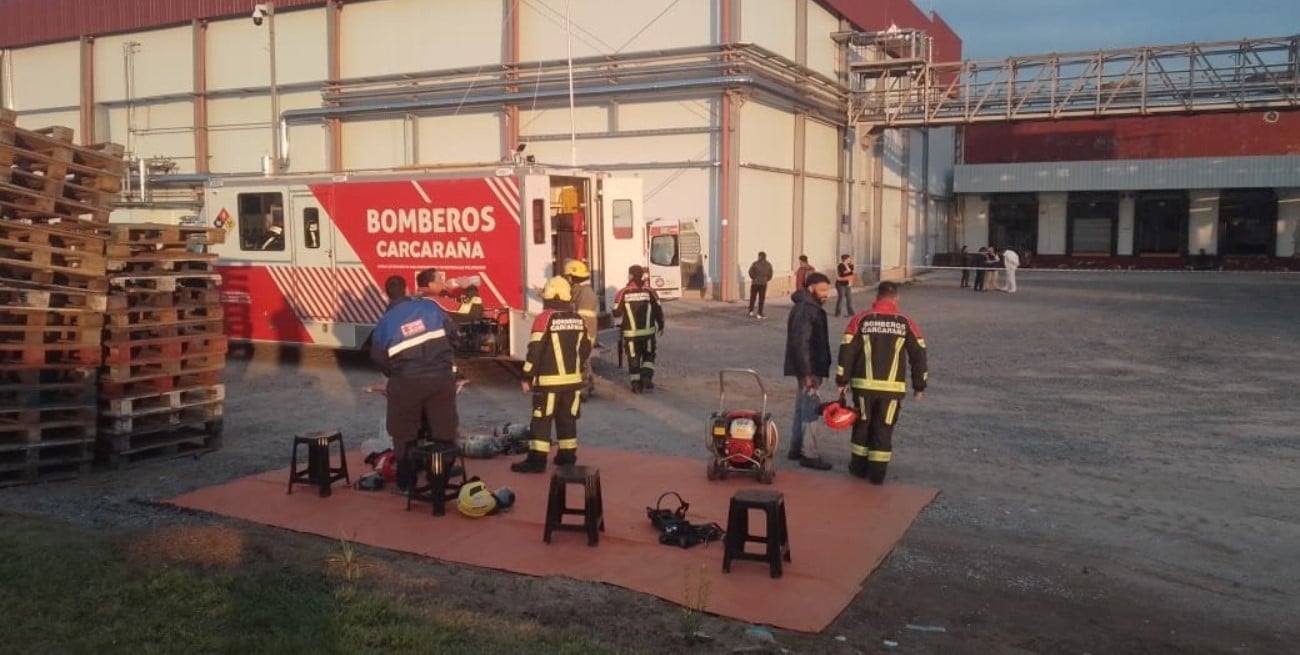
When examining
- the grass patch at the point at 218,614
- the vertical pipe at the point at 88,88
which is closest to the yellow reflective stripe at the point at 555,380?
the grass patch at the point at 218,614

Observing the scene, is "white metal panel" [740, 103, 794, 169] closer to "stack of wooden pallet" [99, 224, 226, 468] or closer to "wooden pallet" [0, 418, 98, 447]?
"stack of wooden pallet" [99, 224, 226, 468]

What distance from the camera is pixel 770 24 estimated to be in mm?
29328

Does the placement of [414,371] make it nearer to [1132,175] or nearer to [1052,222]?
[1132,175]

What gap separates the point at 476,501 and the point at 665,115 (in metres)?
21.9

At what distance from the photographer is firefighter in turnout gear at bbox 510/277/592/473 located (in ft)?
28.8

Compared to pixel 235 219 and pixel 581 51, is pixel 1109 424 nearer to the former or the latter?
pixel 235 219

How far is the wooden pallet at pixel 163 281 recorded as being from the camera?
947 centimetres

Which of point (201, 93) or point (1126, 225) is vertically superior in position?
point (201, 93)

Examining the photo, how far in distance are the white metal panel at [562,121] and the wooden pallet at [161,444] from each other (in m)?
20.0

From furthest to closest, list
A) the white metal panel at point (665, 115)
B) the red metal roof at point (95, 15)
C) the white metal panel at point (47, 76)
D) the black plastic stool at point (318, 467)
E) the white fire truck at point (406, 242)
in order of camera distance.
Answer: the white metal panel at point (47, 76) → the red metal roof at point (95, 15) → the white metal panel at point (665, 115) → the white fire truck at point (406, 242) → the black plastic stool at point (318, 467)

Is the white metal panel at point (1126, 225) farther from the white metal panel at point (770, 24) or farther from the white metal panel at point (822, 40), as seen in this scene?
the white metal panel at point (770, 24)

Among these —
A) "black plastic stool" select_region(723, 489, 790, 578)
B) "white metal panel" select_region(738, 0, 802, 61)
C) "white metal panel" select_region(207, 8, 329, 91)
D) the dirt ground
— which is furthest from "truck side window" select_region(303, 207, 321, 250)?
"white metal panel" select_region(207, 8, 329, 91)

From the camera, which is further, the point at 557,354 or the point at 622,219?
the point at 622,219

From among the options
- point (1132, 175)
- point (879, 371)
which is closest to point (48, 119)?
point (879, 371)
